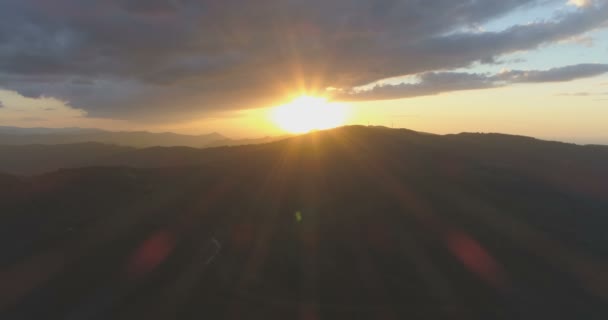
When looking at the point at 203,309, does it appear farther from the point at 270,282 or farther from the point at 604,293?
the point at 604,293

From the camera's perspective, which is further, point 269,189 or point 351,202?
point 269,189

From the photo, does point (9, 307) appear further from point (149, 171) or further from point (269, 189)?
point (149, 171)

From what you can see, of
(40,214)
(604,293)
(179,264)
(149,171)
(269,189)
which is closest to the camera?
(604,293)

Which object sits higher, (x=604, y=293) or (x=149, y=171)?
(x=149, y=171)

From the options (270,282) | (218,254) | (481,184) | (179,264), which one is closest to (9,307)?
(179,264)

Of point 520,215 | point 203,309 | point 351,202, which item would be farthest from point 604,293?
point 203,309

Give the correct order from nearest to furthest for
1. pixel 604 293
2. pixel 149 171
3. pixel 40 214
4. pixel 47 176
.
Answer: pixel 604 293, pixel 40 214, pixel 47 176, pixel 149 171
